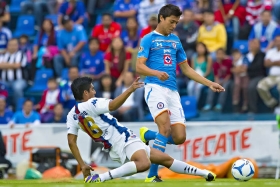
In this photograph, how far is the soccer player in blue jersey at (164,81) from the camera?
1130 centimetres

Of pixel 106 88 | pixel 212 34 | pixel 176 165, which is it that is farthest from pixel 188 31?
pixel 176 165

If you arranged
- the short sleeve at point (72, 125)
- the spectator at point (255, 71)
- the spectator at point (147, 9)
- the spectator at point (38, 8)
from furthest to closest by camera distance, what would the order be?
1. the spectator at point (38, 8)
2. the spectator at point (147, 9)
3. the spectator at point (255, 71)
4. the short sleeve at point (72, 125)

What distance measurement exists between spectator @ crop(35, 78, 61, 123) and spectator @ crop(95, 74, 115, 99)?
1159 mm

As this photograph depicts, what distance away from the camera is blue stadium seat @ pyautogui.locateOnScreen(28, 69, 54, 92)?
2050 cm

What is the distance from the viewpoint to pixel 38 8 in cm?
2277

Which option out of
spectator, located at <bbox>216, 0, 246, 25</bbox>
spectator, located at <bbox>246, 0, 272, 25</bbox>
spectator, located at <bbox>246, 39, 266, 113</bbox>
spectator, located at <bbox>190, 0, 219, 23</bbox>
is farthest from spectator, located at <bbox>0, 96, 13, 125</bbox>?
spectator, located at <bbox>246, 0, 272, 25</bbox>

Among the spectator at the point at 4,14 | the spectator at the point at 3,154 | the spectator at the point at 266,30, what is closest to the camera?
the spectator at the point at 3,154

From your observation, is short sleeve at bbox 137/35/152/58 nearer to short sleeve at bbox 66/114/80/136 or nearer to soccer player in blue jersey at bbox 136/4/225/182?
soccer player in blue jersey at bbox 136/4/225/182

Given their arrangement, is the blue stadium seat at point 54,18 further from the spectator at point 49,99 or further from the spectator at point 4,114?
the spectator at point 4,114

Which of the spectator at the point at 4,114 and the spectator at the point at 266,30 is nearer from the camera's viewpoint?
the spectator at the point at 266,30

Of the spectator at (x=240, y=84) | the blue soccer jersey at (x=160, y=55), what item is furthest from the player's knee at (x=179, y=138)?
the spectator at (x=240, y=84)

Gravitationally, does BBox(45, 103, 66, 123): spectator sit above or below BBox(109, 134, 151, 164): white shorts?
below

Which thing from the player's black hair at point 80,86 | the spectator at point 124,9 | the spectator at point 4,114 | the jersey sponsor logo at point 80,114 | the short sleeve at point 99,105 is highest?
the spectator at point 124,9

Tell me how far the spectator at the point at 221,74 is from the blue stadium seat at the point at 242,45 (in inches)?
30.2
